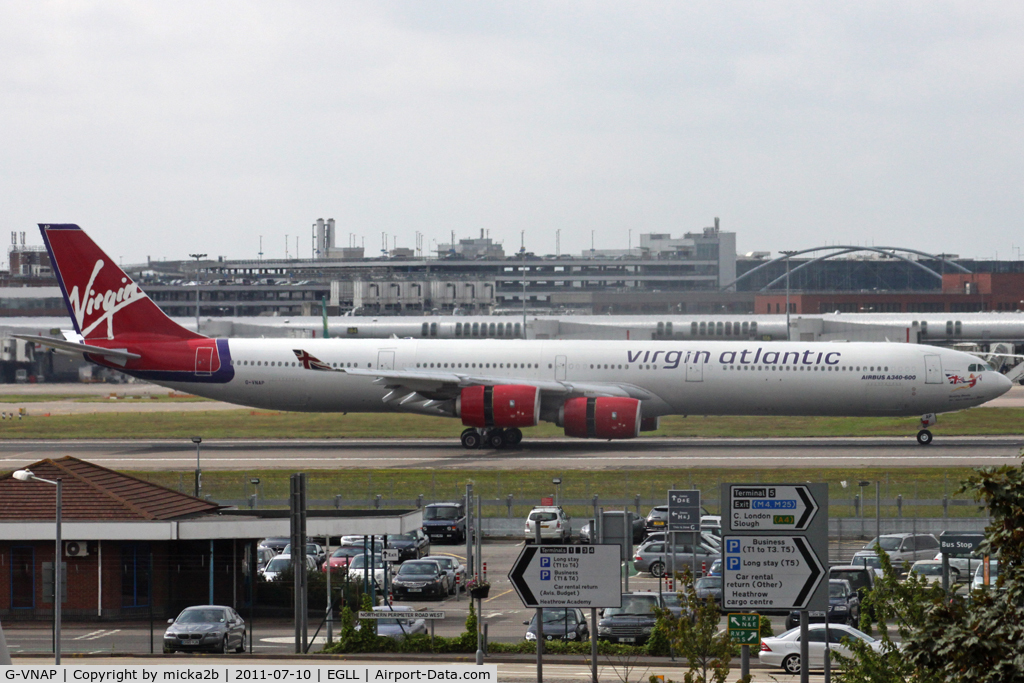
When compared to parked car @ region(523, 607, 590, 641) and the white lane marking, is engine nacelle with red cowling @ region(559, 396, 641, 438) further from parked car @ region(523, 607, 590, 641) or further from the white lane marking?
the white lane marking

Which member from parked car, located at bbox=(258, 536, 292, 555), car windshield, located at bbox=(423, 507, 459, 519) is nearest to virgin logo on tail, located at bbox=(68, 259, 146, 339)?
parked car, located at bbox=(258, 536, 292, 555)

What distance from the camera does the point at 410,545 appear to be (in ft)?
115

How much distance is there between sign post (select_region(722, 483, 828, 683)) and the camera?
1465 centimetres

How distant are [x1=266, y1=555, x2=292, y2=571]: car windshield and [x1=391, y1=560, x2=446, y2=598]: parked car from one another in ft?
8.99

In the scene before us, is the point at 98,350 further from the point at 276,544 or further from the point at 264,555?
the point at 264,555

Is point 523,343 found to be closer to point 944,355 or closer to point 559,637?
point 944,355

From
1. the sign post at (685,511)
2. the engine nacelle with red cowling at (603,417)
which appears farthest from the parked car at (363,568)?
the engine nacelle with red cowling at (603,417)

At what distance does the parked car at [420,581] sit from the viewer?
30125 millimetres

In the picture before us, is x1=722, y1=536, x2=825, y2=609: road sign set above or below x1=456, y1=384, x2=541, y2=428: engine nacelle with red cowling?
above

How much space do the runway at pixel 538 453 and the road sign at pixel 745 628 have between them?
104ft

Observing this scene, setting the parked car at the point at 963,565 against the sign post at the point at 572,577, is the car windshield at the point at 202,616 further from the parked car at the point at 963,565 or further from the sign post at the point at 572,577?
the parked car at the point at 963,565

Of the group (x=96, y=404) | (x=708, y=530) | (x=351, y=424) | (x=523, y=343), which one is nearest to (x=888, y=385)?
(x=523, y=343)

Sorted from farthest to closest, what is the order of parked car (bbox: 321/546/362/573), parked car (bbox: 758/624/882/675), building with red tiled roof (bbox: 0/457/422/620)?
parked car (bbox: 321/546/362/573) → building with red tiled roof (bbox: 0/457/422/620) → parked car (bbox: 758/624/882/675)

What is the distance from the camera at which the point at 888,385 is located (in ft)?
171
